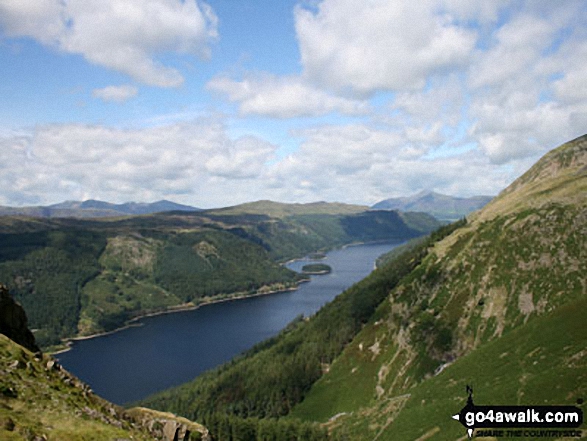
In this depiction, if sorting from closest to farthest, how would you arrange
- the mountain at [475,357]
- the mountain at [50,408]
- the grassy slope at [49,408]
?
the grassy slope at [49,408] < the mountain at [50,408] < the mountain at [475,357]

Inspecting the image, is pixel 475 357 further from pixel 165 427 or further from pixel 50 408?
pixel 50 408

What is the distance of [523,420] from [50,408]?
75118mm

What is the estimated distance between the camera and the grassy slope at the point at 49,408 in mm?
34031

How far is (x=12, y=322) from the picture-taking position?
51938 mm

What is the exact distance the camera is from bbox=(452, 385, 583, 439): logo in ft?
218

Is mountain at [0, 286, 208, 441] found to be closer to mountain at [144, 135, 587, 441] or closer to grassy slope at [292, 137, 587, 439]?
mountain at [144, 135, 587, 441]

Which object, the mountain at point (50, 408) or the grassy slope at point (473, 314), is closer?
the mountain at point (50, 408)

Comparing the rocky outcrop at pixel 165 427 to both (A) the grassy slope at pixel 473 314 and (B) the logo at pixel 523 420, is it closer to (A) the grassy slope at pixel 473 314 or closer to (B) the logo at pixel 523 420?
(B) the logo at pixel 523 420

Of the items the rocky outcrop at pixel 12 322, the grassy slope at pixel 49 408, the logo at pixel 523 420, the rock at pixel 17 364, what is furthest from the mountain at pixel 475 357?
the rocky outcrop at pixel 12 322

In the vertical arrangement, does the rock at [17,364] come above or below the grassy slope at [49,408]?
above

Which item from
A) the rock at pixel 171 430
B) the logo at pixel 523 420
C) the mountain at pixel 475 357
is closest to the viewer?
the rock at pixel 171 430

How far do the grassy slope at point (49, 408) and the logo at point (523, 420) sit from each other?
5988cm

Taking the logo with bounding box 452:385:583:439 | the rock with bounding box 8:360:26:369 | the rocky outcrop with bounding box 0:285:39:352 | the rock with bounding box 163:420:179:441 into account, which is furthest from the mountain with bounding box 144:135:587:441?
the rocky outcrop with bounding box 0:285:39:352

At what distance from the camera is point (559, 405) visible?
70.6 metres
